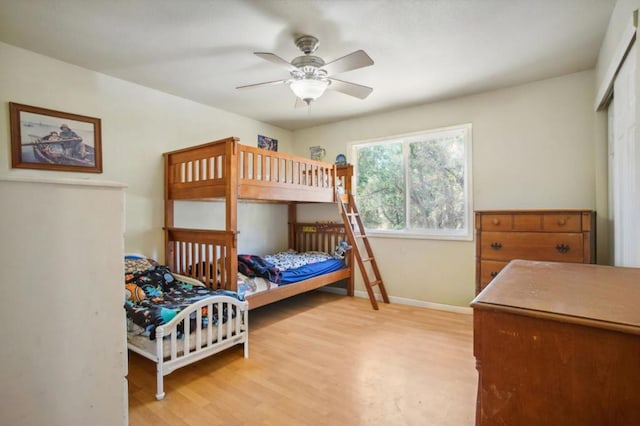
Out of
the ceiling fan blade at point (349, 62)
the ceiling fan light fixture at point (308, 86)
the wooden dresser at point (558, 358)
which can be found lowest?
the wooden dresser at point (558, 358)

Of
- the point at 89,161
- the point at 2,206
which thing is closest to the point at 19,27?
the point at 89,161

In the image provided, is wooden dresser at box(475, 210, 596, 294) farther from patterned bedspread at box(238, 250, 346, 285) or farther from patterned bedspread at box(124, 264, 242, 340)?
patterned bedspread at box(124, 264, 242, 340)

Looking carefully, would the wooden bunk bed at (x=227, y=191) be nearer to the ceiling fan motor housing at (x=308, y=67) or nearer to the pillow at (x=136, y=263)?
the pillow at (x=136, y=263)

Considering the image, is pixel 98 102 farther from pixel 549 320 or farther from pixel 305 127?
pixel 549 320

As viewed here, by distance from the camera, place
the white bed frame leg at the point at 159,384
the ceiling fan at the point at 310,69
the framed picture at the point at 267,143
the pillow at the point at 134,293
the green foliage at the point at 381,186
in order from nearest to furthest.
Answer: the white bed frame leg at the point at 159,384
the ceiling fan at the point at 310,69
the pillow at the point at 134,293
the green foliage at the point at 381,186
the framed picture at the point at 267,143

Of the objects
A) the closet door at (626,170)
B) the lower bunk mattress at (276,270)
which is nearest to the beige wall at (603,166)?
the closet door at (626,170)

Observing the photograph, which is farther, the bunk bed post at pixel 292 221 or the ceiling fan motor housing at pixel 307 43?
the bunk bed post at pixel 292 221

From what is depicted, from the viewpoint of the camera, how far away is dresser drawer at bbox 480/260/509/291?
8.67ft

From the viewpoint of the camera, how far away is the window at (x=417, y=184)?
3.55m

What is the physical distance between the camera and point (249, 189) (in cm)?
277

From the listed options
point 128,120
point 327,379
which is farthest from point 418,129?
point 128,120

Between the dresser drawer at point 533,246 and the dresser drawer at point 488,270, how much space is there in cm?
4

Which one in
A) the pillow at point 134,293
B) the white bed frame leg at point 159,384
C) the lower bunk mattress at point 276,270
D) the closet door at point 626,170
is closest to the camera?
the closet door at point 626,170

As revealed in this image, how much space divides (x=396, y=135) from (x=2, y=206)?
3.77 metres
